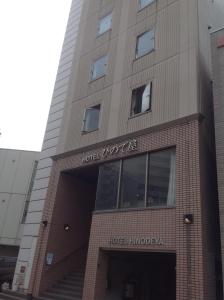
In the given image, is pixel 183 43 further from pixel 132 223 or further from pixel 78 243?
pixel 78 243

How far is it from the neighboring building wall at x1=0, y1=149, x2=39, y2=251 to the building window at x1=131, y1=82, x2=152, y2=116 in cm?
A: 2006

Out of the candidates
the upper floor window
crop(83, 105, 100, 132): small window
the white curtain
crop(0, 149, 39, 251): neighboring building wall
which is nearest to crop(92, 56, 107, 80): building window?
the upper floor window

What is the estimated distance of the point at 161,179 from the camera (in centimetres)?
1118

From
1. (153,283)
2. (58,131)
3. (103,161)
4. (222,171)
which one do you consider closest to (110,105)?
(103,161)

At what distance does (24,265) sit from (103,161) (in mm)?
6189

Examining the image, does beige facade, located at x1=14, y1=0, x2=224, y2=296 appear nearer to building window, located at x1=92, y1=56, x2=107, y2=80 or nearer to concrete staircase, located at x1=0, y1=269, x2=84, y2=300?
building window, located at x1=92, y1=56, x2=107, y2=80

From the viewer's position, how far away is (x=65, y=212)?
49.6ft

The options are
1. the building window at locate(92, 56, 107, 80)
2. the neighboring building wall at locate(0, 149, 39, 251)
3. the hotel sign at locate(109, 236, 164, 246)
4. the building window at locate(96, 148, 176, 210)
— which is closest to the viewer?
→ the hotel sign at locate(109, 236, 164, 246)

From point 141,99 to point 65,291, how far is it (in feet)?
27.4

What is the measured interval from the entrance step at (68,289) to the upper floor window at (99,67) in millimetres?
9387

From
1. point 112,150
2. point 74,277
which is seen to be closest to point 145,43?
point 112,150

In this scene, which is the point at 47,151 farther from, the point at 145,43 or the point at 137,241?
the point at 137,241

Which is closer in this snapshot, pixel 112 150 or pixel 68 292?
pixel 68 292

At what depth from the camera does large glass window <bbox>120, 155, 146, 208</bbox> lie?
1160 centimetres
